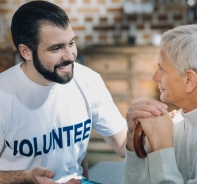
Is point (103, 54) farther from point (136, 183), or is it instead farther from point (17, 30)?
point (136, 183)

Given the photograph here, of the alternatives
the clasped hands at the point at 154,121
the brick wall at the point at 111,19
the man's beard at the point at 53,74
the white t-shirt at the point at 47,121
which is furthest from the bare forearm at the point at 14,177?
the brick wall at the point at 111,19

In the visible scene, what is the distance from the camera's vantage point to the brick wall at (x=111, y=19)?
5316 mm

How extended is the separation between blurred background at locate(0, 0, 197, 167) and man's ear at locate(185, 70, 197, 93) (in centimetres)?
340

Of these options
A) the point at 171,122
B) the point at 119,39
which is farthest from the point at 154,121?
the point at 119,39

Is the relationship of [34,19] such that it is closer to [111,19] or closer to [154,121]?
[154,121]

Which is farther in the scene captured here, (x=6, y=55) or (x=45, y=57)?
(x=6, y=55)

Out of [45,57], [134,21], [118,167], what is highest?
[45,57]

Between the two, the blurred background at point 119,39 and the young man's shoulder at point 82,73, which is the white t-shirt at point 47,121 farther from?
the blurred background at point 119,39

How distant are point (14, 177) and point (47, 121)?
0.86 feet

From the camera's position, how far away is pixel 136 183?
1434 mm

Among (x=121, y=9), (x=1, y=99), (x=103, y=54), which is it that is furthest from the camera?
(x=121, y=9)

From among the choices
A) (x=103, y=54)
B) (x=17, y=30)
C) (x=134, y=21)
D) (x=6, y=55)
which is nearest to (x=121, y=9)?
(x=134, y=21)

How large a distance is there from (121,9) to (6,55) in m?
1.39

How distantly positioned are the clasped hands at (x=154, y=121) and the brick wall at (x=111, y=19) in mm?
3858
